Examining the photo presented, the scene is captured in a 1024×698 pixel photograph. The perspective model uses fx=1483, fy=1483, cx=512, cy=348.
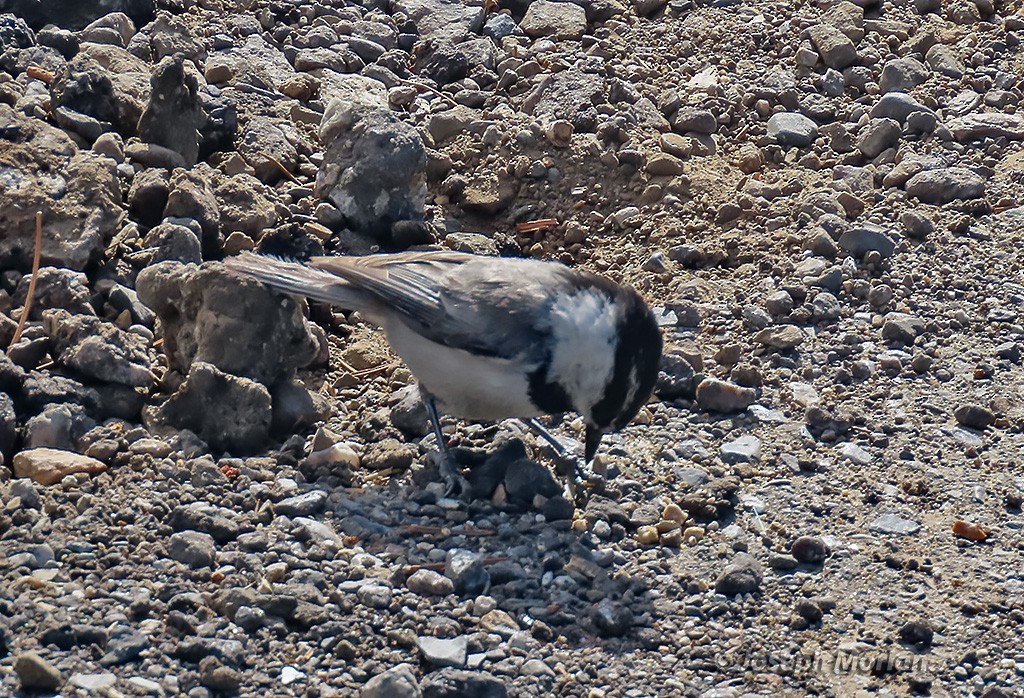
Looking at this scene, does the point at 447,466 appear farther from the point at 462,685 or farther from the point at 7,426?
the point at 7,426

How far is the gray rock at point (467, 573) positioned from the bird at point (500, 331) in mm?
567

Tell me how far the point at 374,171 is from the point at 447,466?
86.3 inches

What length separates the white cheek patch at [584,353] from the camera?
243 inches

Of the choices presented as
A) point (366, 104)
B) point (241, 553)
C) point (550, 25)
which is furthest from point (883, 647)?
point (550, 25)

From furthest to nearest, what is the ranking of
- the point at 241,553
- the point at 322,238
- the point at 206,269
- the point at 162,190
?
the point at 322,238 < the point at 162,190 < the point at 206,269 < the point at 241,553

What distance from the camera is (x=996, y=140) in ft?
29.1

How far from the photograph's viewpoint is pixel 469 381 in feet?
20.7

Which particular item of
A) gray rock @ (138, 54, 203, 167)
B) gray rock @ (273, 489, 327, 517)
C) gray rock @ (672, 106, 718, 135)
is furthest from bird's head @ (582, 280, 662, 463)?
gray rock @ (672, 106, 718, 135)

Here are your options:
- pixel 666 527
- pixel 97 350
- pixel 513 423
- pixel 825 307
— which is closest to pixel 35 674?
pixel 97 350

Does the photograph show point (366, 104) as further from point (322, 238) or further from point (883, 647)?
point (883, 647)

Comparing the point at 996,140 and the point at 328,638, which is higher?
the point at 996,140

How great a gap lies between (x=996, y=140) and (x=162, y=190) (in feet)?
16.1

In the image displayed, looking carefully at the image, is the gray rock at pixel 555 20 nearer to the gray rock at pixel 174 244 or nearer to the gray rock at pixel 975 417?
the gray rock at pixel 174 244

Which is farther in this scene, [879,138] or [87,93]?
[879,138]
